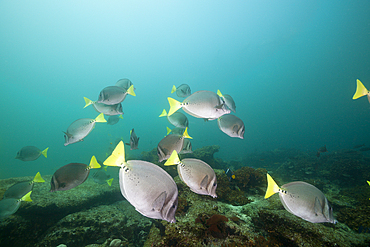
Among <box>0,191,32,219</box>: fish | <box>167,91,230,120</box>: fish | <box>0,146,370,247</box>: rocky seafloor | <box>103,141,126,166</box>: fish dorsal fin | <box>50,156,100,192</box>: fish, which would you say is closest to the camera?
<box>103,141,126,166</box>: fish dorsal fin

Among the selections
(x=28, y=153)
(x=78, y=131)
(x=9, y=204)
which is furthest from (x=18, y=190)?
(x=78, y=131)

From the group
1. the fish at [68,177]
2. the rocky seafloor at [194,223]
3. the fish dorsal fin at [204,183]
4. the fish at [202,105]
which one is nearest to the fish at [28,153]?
the rocky seafloor at [194,223]

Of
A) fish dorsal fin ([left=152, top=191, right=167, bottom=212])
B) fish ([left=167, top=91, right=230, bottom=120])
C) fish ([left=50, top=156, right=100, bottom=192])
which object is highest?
fish ([left=167, top=91, right=230, bottom=120])

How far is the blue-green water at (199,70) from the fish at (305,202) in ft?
168

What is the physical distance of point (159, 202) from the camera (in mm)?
1540

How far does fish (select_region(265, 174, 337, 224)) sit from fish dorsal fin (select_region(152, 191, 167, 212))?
1.50 m

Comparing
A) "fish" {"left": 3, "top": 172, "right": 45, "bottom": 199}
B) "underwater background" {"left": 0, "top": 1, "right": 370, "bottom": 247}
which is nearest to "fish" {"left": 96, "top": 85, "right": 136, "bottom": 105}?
"fish" {"left": 3, "top": 172, "right": 45, "bottom": 199}

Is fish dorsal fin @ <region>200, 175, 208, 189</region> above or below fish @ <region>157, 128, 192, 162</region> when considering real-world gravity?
below

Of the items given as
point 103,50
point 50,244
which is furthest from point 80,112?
point 50,244

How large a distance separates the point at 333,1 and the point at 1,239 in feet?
303

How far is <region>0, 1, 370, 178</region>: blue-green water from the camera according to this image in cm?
5903

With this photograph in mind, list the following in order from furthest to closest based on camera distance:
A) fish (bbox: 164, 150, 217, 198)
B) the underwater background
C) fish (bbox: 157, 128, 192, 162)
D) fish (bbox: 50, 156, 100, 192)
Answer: the underwater background
fish (bbox: 50, 156, 100, 192)
fish (bbox: 157, 128, 192, 162)
fish (bbox: 164, 150, 217, 198)

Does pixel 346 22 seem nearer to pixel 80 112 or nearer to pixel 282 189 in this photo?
pixel 282 189

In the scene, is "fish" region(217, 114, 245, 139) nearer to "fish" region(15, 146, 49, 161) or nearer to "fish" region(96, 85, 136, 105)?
"fish" region(96, 85, 136, 105)
